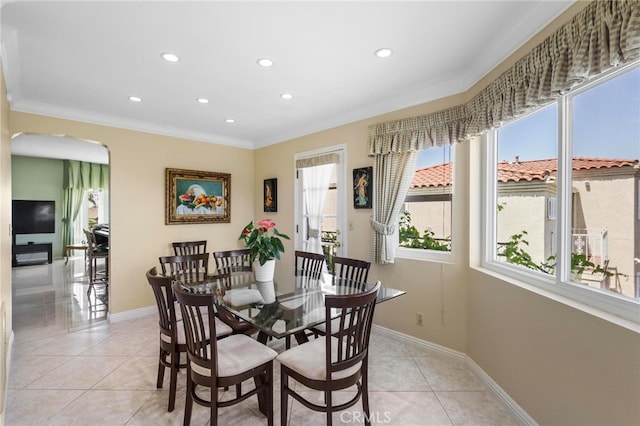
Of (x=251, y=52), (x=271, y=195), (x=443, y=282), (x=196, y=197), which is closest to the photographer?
(x=251, y=52)

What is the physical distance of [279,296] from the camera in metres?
2.31

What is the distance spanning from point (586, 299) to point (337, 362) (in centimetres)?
141

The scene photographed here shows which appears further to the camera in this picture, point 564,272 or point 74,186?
point 74,186

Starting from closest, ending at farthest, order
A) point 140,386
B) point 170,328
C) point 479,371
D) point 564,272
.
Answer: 1. point 564,272
2. point 170,328
3. point 140,386
4. point 479,371

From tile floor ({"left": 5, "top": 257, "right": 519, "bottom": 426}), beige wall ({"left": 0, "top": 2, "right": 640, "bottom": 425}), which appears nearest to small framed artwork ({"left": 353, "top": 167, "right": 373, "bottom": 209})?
beige wall ({"left": 0, "top": 2, "right": 640, "bottom": 425})

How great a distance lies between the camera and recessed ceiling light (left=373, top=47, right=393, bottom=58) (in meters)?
2.13

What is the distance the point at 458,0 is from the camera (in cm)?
164

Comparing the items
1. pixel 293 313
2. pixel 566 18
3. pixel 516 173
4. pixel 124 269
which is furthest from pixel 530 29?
pixel 124 269

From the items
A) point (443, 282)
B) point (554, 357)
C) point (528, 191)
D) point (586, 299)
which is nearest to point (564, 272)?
point (586, 299)

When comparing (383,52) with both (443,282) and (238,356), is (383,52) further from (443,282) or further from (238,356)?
(238,356)

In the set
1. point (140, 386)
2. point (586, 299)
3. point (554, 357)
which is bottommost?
point (140, 386)

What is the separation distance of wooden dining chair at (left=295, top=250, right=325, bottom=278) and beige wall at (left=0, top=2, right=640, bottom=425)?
0.60m

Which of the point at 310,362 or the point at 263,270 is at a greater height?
the point at 263,270

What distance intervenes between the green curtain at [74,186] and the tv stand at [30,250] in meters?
0.67
